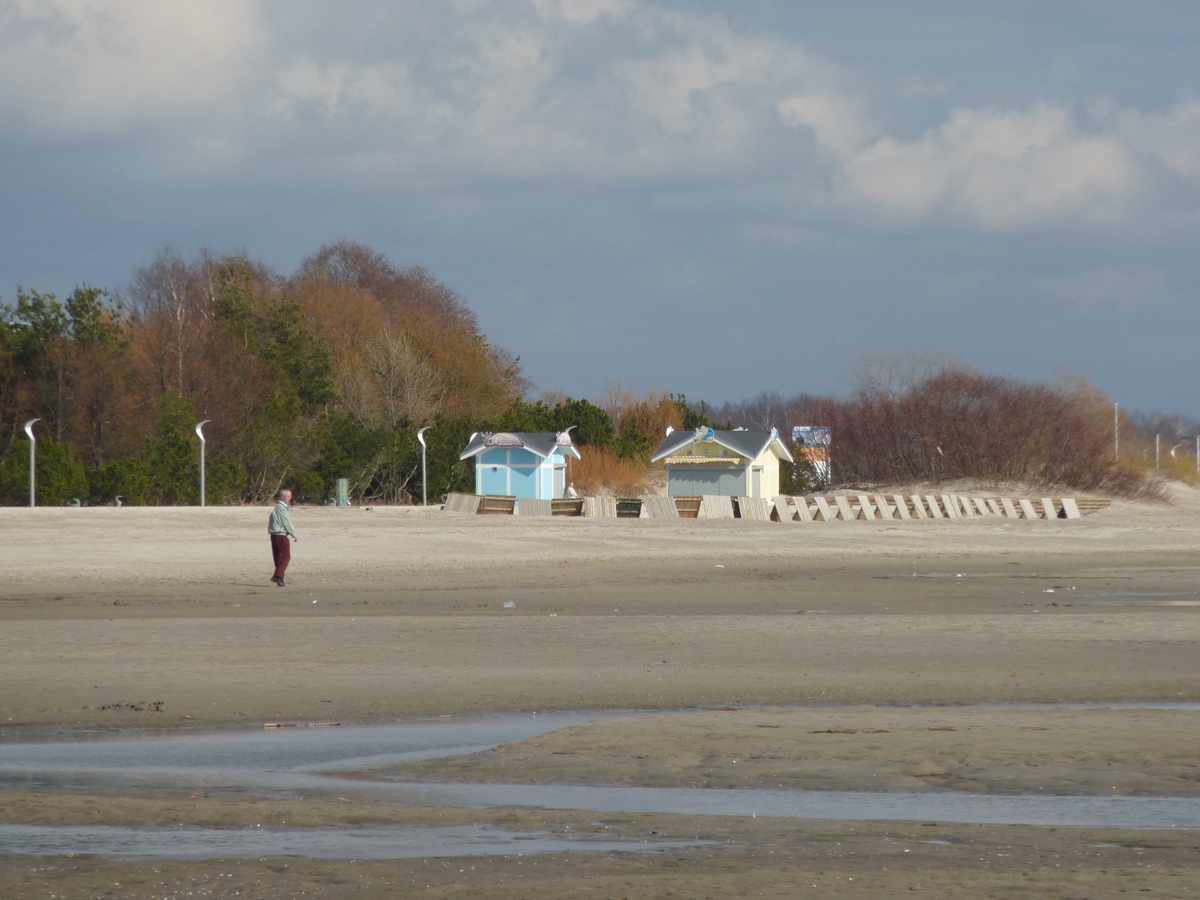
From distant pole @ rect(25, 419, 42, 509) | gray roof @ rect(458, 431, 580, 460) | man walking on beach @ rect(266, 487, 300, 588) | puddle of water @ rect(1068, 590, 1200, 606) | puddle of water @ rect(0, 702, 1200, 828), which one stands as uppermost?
gray roof @ rect(458, 431, 580, 460)

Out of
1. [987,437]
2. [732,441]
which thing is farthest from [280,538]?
[987,437]

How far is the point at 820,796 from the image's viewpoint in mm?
6910

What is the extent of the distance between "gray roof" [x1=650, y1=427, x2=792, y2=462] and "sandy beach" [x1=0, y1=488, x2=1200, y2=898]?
62.0 feet

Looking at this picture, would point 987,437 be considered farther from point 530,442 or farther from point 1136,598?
point 1136,598

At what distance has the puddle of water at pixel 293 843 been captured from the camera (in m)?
5.63

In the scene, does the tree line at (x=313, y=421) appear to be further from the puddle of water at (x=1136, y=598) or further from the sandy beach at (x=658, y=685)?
the puddle of water at (x=1136, y=598)

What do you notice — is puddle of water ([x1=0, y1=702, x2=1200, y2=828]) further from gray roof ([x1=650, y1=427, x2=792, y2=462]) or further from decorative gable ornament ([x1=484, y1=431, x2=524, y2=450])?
gray roof ([x1=650, y1=427, x2=792, y2=462])

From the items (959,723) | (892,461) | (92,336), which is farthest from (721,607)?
(92,336)

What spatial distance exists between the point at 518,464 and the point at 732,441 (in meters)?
7.14

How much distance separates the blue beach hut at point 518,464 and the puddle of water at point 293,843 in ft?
130

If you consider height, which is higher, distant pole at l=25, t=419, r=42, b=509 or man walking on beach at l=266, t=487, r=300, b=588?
distant pole at l=25, t=419, r=42, b=509

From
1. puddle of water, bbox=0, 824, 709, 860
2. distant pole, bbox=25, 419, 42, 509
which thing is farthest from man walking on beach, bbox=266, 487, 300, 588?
distant pole, bbox=25, 419, 42, 509

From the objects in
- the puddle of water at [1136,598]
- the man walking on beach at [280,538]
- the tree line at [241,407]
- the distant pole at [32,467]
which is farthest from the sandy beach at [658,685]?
the tree line at [241,407]

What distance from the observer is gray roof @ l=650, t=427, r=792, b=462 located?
46.2 meters
